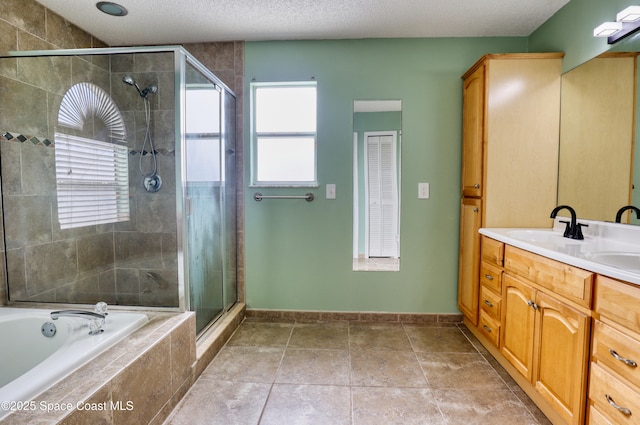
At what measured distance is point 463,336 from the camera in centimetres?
237

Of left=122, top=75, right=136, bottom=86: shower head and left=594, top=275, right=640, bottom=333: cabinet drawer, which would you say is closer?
left=594, top=275, right=640, bottom=333: cabinet drawer

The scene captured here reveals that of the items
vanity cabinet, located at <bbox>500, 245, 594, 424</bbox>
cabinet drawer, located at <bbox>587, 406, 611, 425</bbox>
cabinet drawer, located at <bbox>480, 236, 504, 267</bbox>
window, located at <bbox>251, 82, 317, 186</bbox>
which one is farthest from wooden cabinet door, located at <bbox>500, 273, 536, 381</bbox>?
window, located at <bbox>251, 82, 317, 186</bbox>

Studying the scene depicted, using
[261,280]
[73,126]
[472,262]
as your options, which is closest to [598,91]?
[472,262]

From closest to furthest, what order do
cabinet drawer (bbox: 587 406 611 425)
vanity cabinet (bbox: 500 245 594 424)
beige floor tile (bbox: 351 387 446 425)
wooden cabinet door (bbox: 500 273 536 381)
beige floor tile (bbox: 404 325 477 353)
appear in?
cabinet drawer (bbox: 587 406 611 425) → vanity cabinet (bbox: 500 245 594 424) → beige floor tile (bbox: 351 387 446 425) → wooden cabinet door (bbox: 500 273 536 381) → beige floor tile (bbox: 404 325 477 353)

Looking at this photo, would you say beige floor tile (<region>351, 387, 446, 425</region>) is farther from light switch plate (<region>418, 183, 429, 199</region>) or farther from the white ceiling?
the white ceiling

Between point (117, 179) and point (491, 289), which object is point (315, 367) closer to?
point (491, 289)

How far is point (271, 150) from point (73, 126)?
4.50 feet

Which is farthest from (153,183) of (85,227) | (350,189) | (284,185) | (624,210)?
(624,210)

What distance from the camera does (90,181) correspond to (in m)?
2.18

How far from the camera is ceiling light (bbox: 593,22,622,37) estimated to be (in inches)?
64.1

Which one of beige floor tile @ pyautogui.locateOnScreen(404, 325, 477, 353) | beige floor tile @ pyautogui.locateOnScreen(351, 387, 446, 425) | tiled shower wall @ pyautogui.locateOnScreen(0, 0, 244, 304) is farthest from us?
beige floor tile @ pyautogui.locateOnScreen(404, 325, 477, 353)

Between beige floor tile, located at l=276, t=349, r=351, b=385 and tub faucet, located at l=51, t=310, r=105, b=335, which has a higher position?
tub faucet, located at l=51, t=310, r=105, b=335

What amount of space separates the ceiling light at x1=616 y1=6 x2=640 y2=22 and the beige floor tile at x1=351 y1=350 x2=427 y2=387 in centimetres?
217

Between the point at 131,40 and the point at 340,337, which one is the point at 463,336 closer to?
the point at 340,337
